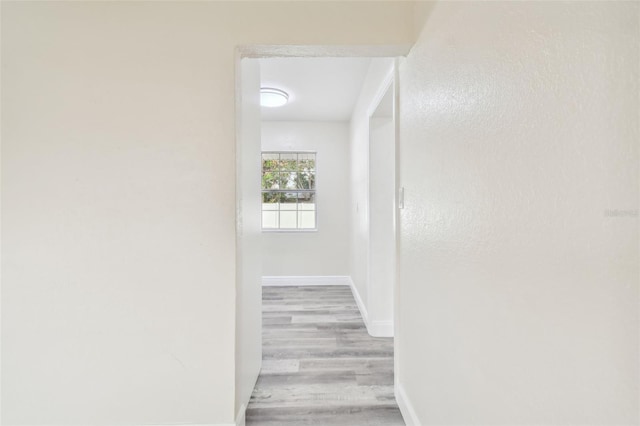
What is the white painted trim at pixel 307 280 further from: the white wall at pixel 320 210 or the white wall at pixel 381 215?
the white wall at pixel 381 215

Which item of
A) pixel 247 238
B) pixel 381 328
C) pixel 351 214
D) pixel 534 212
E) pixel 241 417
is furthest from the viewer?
pixel 351 214

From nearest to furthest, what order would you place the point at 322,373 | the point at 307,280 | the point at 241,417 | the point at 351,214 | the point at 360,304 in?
the point at 241,417, the point at 322,373, the point at 360,304, the point at 351,214, the point at 307,280

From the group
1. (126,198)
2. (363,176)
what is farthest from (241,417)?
(363,176)

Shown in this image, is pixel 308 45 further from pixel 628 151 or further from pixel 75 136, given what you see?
pixel 628 151

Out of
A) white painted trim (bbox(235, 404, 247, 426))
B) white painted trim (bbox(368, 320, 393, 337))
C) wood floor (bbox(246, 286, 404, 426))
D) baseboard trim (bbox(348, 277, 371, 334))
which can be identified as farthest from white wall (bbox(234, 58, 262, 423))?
baseboard trim (bbox(348, 277, 371, 334))

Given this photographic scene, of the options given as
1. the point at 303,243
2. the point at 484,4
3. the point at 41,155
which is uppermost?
the point at 484,4

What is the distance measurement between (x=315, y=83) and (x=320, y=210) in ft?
6.21

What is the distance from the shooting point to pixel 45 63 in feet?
4.52

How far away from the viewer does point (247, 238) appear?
1664 mm

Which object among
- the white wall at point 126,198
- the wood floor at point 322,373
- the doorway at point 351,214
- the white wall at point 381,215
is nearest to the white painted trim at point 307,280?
the doorway at point 351,214

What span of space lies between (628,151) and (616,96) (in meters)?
0.09

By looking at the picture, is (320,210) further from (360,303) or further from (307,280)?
(360,303)

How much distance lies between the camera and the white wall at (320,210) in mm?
4387

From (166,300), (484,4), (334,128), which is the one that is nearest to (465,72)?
(484,4)
